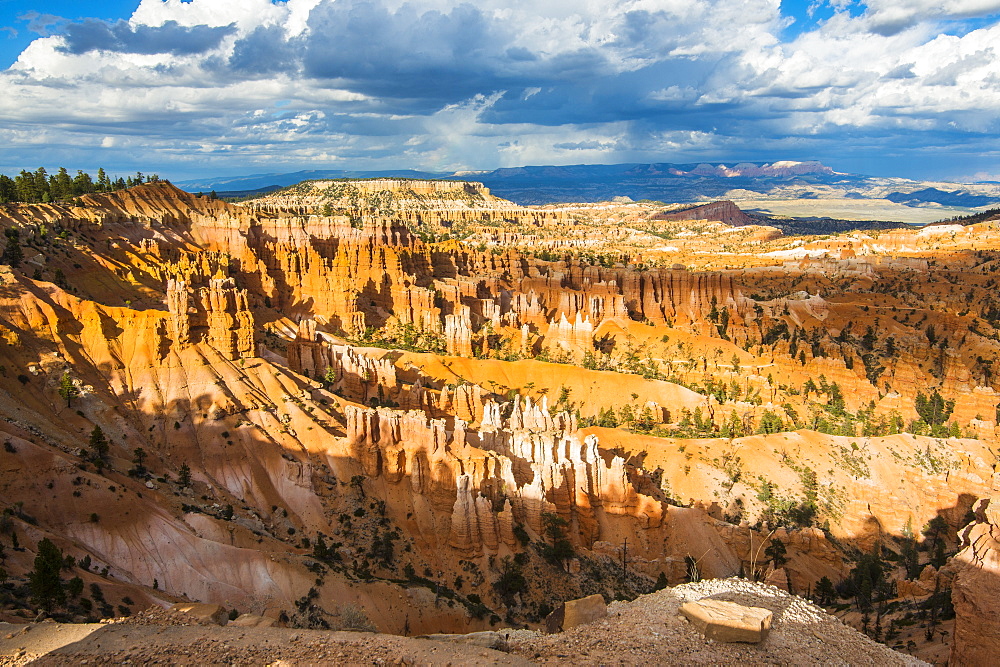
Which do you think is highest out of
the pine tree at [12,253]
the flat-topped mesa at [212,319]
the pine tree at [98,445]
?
the pine tree at [12,253]

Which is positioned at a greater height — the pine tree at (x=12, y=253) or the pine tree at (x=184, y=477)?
the pine tree at (x=12, y=253)

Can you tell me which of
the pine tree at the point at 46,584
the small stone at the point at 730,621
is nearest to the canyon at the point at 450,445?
Result: the pine tree at the point at 46,584

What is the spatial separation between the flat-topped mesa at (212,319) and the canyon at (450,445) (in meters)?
0.15

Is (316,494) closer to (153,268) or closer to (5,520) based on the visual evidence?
(5,520)

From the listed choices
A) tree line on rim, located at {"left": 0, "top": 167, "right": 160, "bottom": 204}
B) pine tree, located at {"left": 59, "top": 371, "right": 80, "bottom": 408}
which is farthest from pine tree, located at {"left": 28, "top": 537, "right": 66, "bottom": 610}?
tree line on rim, located at {"left": 0, "top": 167, "right": 160, "bottom": 204}

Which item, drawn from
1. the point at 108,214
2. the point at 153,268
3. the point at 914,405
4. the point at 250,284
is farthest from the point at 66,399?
the point at 914,405

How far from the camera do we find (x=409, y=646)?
54.9ft

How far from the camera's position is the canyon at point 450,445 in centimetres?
2619

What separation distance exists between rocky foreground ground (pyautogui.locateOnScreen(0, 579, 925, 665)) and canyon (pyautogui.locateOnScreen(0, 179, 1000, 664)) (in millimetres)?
3573

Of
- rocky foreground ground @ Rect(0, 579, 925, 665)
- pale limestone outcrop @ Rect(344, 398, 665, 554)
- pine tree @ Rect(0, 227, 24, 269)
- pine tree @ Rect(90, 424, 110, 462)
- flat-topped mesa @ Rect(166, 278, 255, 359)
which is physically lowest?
pale limestone outcrop @ Rect(344, 398, 665, 554)

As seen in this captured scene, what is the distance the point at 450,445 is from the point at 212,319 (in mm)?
14837

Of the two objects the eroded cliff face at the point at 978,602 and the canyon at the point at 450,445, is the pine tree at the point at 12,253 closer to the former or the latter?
the canyon at the point at 450,445

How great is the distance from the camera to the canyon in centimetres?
2619

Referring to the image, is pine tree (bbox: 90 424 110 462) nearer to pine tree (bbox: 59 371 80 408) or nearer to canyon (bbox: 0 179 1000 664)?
canyon (bbox: 0 179 1000 664)
